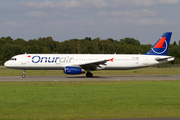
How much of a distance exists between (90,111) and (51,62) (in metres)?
22.2

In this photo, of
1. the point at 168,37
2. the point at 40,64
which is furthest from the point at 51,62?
the point at 168,37

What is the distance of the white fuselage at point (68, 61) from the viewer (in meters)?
31.6

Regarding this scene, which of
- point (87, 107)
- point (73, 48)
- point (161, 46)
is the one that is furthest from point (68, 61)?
point (73, 48)

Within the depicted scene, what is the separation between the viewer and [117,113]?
9.80 metres

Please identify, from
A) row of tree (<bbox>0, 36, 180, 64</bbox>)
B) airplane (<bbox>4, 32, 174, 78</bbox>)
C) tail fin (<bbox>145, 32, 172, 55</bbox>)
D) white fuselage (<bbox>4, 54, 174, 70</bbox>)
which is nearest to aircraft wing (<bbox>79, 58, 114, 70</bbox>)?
airplane (<bbox>4, 32, 174, 78</bbox>)

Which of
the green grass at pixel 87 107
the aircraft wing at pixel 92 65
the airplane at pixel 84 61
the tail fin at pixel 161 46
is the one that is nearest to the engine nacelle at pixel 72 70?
the airplane at pixel 84 61

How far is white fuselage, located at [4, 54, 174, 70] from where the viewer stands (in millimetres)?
31609

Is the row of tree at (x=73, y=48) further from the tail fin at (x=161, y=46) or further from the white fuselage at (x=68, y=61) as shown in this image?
the white fuselage at (x=68, y=61)

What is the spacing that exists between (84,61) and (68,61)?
7.72 feet

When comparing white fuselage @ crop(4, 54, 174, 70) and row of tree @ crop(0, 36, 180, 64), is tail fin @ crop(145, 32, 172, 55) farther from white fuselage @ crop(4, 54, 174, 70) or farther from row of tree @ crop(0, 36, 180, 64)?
row of tree @ crop(0, 36, 180, 64)

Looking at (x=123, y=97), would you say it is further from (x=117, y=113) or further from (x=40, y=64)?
(x=40, y=64)

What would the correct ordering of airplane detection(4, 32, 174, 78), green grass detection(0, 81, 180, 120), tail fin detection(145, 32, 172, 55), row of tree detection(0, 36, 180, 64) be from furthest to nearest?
1. row of tree detection(0, 36, 180, 64)
2. tail fin detection(145, 32, 172, 55)
3. airplane detection(4, 32, 174, 78)
4. green grass detection(0, 81, 180, 120)

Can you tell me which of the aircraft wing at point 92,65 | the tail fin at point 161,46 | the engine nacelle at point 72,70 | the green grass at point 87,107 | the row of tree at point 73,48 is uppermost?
the row of tree at point 73,48

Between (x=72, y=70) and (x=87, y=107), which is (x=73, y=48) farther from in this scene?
(x=87, y=107)
